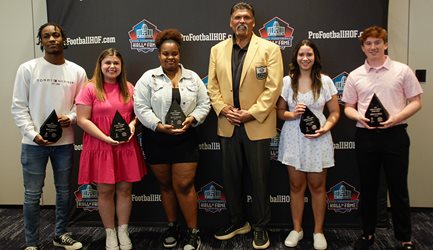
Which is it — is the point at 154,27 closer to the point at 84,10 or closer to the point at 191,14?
the point at 191,14

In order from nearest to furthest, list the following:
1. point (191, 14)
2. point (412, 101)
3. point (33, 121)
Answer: point (412, 101) < point (33, 121) < point (191, 14)

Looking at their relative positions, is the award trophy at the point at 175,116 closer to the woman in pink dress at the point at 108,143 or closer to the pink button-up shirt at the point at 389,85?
the woman in pink dress at the point at 108,143

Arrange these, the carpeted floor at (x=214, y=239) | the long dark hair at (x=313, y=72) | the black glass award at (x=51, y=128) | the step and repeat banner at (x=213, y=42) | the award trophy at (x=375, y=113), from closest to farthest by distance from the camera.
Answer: the award trophy at (x=375, y=113)
the black glass award at (x=51, y=128)
the long dark hair at (x=313, y=72)
the carpeted floor at (x=214, y=239)
the step and repeat banner at (x=213, y=42)

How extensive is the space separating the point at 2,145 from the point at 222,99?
2.48 m

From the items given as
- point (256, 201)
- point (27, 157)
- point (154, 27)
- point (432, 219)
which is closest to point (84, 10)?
point (154, 27)

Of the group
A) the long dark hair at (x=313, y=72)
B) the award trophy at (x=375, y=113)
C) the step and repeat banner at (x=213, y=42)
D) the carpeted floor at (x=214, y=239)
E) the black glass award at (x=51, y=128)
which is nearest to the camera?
the award trophy at (x=375, y=113)

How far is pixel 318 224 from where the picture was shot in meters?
3.00

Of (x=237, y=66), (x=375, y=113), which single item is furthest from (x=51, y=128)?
(x=375, y=113)

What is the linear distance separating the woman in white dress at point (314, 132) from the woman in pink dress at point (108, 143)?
1.19m

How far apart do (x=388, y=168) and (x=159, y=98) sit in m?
1.74

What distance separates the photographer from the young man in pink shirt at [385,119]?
261 cm

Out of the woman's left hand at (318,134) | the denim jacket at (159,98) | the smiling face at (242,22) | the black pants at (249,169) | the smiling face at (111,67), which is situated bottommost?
the black pants at (249,169)

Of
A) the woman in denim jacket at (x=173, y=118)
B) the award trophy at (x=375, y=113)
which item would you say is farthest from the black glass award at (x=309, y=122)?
the woman in denim jacket at (x=173, y=118)

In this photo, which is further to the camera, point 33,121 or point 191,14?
point 191,14
